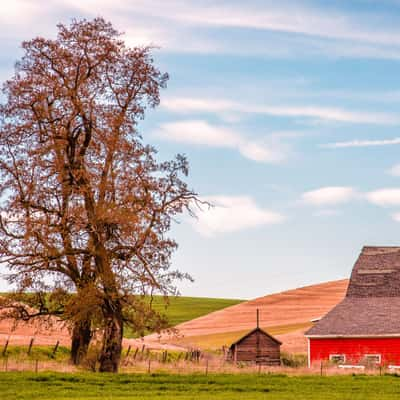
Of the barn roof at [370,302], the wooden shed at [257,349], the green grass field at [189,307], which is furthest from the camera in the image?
the green grass field at [189,307]

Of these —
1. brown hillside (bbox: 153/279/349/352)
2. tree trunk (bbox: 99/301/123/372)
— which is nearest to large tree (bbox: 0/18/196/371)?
tree trunk (bbox: 99/301/123/372)

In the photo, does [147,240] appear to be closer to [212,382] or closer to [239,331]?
[212,382]

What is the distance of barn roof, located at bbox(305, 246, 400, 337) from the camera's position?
48.8 meters

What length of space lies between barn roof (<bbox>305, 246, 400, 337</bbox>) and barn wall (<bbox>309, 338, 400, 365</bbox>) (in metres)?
0.43

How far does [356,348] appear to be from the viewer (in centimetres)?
4838

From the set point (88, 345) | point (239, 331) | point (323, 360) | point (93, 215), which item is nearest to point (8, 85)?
point (93, 215)

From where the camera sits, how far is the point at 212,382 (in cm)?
3509

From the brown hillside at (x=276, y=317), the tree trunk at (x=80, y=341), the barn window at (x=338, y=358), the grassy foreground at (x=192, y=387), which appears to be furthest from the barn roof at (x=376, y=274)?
the tree trunk at (x=80, y=341)

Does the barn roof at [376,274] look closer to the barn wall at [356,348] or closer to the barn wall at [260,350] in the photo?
the barn wall at [356,348]

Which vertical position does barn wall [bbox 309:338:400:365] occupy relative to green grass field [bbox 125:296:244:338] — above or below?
below

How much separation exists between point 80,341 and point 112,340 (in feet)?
13.2

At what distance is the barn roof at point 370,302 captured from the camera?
160 feet

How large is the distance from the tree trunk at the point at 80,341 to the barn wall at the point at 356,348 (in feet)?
44.3

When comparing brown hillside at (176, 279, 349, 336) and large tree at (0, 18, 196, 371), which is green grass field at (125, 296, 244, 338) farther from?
large tree at (0, 18, 196, 371)
